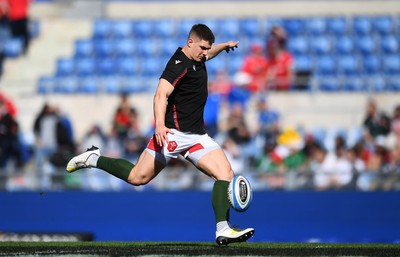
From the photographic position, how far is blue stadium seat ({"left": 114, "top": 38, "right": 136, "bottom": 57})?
65.9ft

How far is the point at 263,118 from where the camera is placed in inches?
599

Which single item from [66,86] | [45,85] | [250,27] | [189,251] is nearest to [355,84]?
[250,27]

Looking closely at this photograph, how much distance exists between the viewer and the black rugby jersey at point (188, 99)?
27.9 feet

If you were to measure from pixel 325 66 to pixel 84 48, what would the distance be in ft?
17.1

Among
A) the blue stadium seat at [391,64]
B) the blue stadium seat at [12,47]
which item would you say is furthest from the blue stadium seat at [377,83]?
the blue stadium seat at [12,47]

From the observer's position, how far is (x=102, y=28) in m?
20.9

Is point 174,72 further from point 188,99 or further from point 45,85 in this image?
point 45,85

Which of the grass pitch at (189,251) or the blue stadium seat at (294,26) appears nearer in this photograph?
the grass pitch at (189,251)

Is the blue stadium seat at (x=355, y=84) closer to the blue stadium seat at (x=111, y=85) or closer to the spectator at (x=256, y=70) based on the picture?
the spectator at (x=256, y=70)

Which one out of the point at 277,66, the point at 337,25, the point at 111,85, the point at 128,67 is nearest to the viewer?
the point at 277,66

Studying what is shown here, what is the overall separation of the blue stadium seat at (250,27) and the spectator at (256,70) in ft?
11.4

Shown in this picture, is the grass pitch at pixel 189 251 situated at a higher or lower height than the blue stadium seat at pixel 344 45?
lower

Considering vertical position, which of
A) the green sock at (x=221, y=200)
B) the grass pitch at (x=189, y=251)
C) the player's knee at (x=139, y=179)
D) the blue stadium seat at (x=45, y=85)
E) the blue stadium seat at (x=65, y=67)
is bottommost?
the grass pitch at (x=189, y=251)

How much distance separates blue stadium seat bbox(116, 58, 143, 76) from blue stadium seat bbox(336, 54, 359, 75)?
13.5 ft
